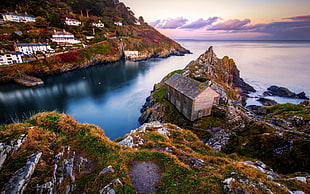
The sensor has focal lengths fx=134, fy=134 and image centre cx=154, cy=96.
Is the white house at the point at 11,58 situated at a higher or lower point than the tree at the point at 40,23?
lower

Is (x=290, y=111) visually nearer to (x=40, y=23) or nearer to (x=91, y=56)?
(x=91, y=56)

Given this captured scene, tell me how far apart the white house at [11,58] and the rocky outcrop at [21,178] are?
→ 71.2 meters

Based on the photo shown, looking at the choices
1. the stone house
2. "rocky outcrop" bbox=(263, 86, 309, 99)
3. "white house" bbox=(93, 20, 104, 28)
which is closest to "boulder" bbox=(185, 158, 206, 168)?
"rocky outcrop" bbox=(263, 86, 309, 99)

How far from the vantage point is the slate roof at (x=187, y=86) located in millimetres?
24033

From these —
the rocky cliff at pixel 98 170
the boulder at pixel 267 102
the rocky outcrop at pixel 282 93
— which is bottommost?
the boulder at pixel 267 102

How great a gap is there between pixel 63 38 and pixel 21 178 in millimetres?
100119

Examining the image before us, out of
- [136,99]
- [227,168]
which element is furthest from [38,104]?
[227,168]

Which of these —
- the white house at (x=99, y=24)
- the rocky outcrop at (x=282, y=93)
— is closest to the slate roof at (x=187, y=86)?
the rocky outcrop at (x=282, y=93)

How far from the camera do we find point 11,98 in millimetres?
41594

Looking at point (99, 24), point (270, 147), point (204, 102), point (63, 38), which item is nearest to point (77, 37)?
point (63, 38)

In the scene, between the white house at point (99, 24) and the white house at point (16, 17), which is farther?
the white house at point (99, 24)

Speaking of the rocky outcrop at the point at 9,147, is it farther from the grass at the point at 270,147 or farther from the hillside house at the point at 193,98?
the hillside house at the point at 193,98

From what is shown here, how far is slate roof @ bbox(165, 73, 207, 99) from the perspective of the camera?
24033 mm

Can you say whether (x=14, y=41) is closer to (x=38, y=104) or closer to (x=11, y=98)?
(x=11, y=98)
